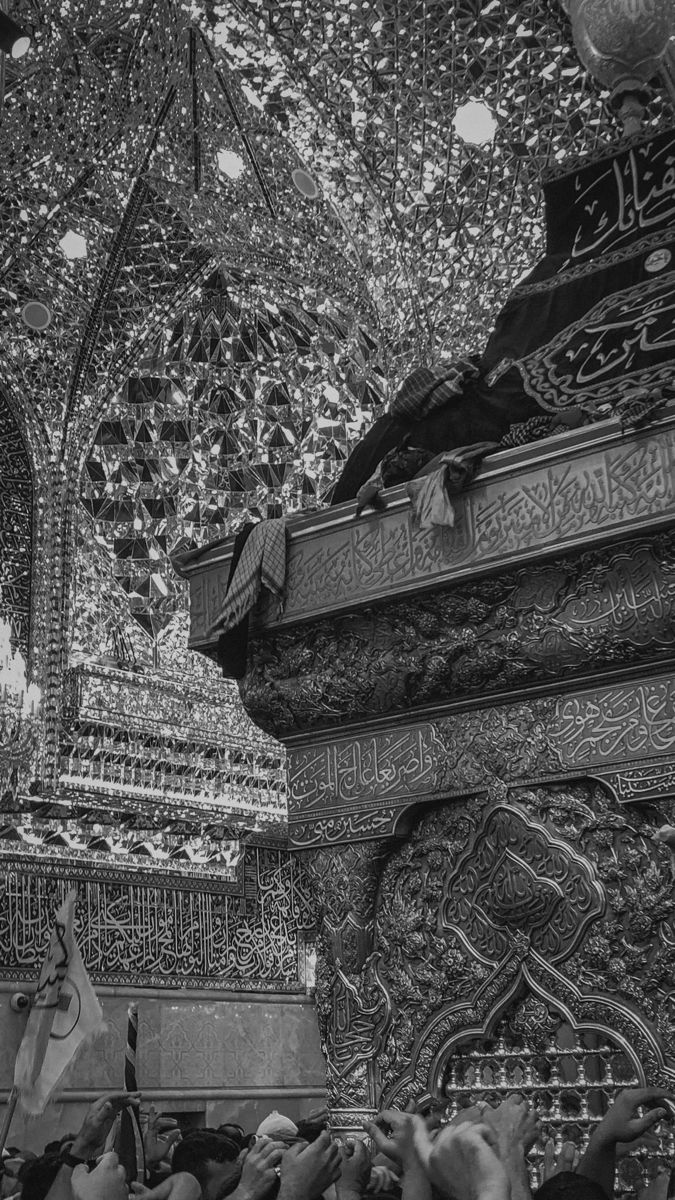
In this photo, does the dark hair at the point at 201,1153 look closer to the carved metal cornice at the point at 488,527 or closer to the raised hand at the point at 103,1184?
the raised hand at the point at 103,1184

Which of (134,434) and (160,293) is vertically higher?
(160,293)

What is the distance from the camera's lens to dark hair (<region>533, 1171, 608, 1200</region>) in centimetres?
200

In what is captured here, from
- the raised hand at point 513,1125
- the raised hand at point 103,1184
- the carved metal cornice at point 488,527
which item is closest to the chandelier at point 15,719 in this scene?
the carved metal cornice at point 488,527

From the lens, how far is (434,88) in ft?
22.4

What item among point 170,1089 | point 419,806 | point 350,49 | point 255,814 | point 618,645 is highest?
point 350,49

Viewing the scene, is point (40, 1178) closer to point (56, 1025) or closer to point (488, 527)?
point (56, 1025)

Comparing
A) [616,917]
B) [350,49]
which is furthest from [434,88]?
[616,917]

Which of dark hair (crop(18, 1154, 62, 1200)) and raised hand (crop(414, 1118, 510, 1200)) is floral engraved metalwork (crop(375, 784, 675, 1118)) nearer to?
dark hair (crop(18, 1154, 62, 1200))

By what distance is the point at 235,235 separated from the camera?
7.51m

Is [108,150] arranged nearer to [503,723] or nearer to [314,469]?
A: [314,469]

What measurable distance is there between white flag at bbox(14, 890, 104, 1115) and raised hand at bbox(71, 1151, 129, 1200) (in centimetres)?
141

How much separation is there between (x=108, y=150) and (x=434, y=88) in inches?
67.6

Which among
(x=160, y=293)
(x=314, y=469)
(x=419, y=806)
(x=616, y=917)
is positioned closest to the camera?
(x=616, y=917)

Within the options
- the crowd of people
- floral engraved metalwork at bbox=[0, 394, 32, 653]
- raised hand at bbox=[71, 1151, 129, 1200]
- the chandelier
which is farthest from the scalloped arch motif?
floral engraved metalwork at bbox=[0, 394, 32, 653]
